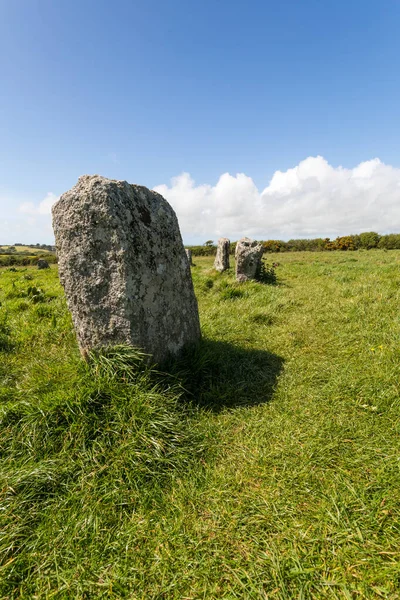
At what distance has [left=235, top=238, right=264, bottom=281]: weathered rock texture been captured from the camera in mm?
10969

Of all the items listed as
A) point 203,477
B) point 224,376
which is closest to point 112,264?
point 224,376

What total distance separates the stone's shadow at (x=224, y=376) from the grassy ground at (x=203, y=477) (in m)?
0.03

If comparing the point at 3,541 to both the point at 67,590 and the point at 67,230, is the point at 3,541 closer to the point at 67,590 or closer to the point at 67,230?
the point at 67,590

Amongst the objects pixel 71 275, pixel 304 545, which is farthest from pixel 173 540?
pixel 71 275

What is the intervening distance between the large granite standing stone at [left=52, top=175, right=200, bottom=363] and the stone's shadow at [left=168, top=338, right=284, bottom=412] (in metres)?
0.48

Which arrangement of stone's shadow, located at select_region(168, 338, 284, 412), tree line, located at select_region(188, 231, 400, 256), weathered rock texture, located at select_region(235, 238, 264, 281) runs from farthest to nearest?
tree line, located at select_region(188, 231, 400, 256), weathered rock texture, located at select_region(235, 238, 264, 281), stone's shadow, located at select_region(168, 338, 284, 412)

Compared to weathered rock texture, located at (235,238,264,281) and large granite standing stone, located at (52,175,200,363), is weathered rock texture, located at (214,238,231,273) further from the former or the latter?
large granite standing stone, located at (52,175,200,363)

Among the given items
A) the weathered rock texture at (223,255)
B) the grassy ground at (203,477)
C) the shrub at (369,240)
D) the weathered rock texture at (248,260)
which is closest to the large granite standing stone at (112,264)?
the grassy ground at (203,477)

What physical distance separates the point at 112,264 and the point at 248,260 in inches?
325

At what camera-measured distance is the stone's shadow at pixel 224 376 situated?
12.0 ft

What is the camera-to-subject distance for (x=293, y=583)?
5.82 ft

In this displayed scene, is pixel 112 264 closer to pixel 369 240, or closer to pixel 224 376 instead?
pixel 224 376

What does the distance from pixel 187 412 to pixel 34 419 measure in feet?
5.16

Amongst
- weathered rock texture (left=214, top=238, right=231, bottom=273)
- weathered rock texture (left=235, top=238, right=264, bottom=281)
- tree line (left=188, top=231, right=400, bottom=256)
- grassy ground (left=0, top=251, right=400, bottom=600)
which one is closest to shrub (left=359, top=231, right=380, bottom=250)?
tree line (left=188, top=231, right=400, bottom=256)
